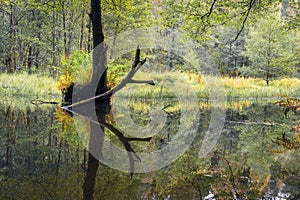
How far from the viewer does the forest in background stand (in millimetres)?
6309

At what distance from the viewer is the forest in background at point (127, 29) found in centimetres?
631

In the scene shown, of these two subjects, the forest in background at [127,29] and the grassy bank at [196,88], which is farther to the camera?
the grassy bank at [196,88]

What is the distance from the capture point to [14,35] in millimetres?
14914

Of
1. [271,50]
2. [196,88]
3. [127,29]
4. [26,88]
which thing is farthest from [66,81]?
[271,50]

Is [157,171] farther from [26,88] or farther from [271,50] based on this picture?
[271,50]

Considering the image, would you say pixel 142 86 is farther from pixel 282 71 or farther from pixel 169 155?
pixel 282 71

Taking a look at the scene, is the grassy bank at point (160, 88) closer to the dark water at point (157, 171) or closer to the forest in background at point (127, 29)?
the forest in background at point (127, 29)

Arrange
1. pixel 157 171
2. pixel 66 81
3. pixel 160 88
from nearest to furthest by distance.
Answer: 1. pixel 157 171
2. pixel 66 81
3. pixel 160 88

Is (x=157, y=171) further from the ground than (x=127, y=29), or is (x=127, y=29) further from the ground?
(x=127, y=29)

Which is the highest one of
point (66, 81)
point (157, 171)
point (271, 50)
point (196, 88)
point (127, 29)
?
point (127, 29)

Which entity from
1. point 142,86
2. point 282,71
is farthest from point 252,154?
point 282,71

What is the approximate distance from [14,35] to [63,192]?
14.9 metres

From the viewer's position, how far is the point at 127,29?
12047 mm

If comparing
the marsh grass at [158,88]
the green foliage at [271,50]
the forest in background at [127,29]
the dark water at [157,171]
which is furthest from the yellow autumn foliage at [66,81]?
the green foliage at [271,50]
